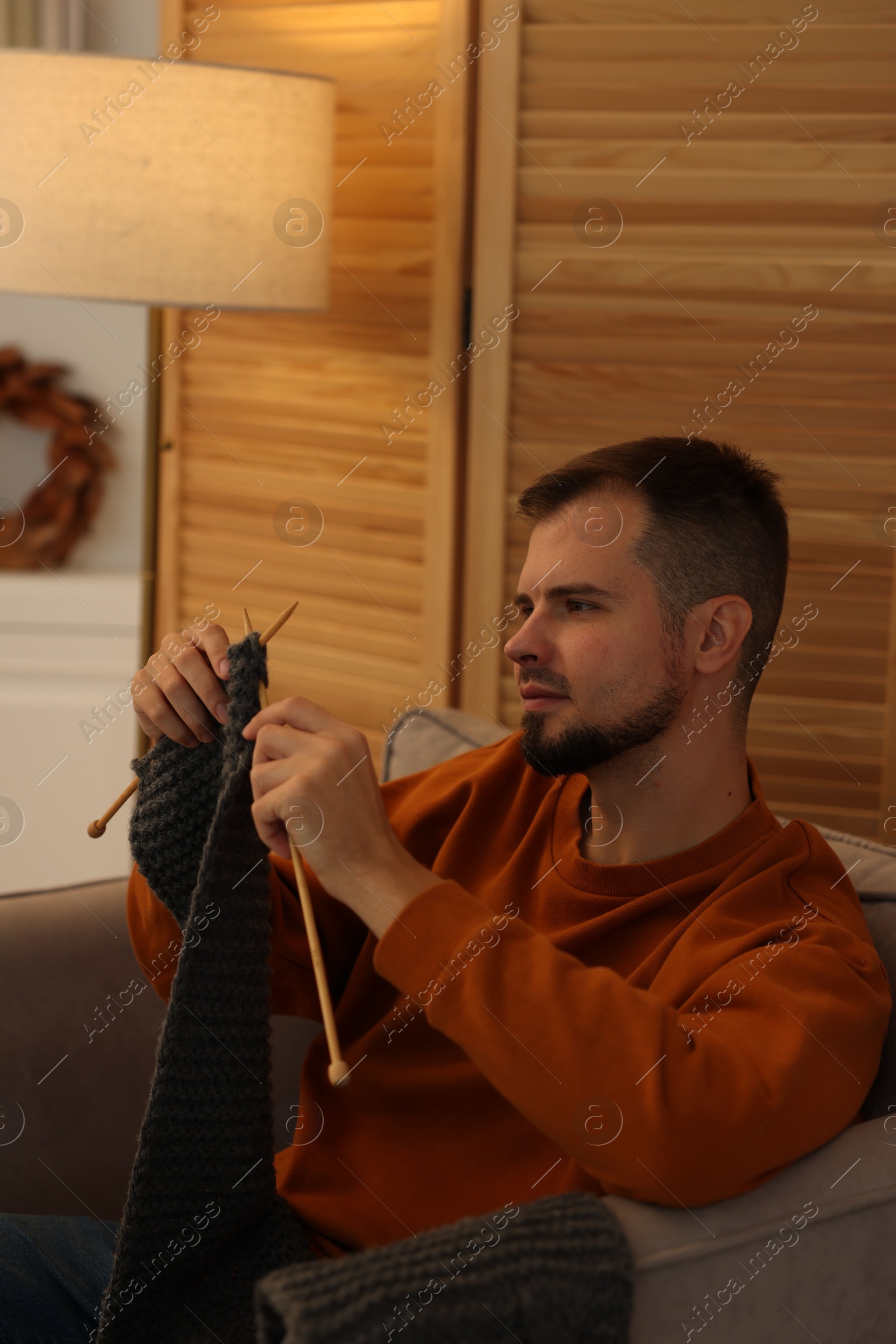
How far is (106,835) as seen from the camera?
2.82 m

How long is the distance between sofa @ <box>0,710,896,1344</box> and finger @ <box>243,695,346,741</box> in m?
0.41

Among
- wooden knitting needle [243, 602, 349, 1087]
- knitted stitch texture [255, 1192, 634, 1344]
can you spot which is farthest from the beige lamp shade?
knitted stitch texture [255, 1192, 634, 1344]

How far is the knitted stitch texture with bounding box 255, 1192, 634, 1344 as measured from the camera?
74 centimetres

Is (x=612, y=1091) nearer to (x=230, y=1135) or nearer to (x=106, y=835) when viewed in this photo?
(x=230, y=1135)

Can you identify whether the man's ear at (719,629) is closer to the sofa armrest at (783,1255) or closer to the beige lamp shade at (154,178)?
the sofa armrest at (783,1255)

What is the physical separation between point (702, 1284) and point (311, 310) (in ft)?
4.63

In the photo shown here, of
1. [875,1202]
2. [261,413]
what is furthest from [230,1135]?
[261,413]

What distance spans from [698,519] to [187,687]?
50 cm

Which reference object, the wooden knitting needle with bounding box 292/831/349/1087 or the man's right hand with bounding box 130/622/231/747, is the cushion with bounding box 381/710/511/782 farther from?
the wooden knitting needle with bounding box 292/831/349/1087

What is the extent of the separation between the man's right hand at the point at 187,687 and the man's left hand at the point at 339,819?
148mm

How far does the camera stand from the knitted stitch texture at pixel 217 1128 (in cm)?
104

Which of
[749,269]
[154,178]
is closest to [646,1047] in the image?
Answer: [749,269]

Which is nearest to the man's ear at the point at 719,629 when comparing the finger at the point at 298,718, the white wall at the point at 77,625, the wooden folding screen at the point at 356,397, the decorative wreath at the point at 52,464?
the finger at the point at 298,718

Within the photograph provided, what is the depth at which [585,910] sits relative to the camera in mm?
1134
